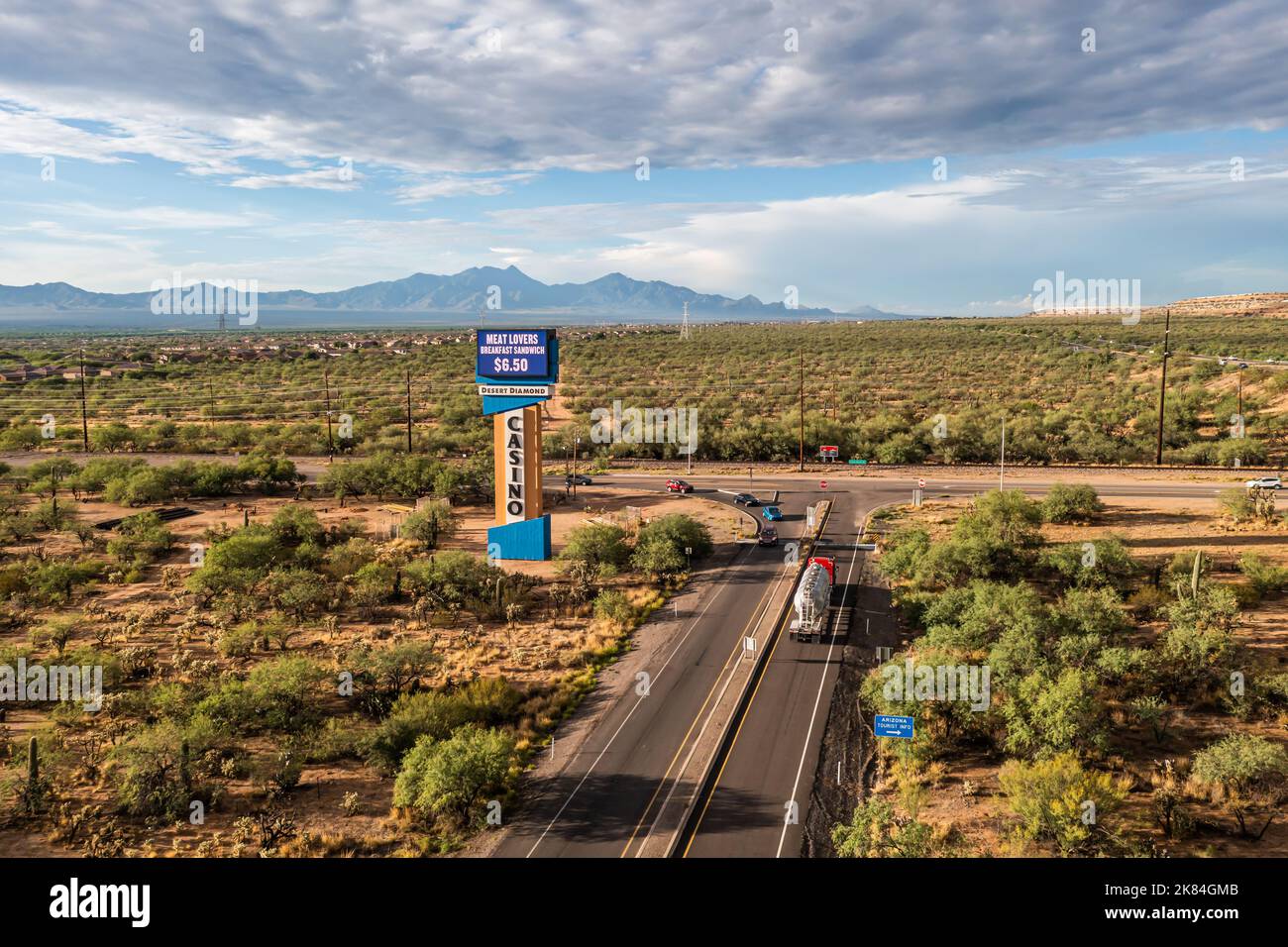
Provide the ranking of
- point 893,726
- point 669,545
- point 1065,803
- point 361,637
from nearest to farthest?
point 1065,803
point 893,726
point 361,637
point 669,545

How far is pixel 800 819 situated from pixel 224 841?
16.7 m

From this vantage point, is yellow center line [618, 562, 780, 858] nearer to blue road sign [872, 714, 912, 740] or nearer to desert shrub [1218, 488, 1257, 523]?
blue road sign [872, 714, 912, 740]

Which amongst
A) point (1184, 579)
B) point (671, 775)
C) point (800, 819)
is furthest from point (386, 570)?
point (1184, 579)

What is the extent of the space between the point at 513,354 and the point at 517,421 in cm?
408

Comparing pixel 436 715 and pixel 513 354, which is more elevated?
pixel 513 354

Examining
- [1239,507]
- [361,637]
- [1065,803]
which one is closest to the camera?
[1065,803]

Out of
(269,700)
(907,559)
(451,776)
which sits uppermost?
(907,559)

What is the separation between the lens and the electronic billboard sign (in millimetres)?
46406

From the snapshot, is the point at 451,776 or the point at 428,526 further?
the point at 428,526

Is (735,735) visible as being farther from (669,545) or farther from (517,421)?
(517,421)

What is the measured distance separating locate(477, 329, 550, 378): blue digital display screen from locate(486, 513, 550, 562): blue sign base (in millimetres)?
9194

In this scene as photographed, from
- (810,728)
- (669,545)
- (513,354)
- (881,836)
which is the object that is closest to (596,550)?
(669,545)

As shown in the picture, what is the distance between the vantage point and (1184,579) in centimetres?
3781

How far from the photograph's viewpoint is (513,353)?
47.1 m
